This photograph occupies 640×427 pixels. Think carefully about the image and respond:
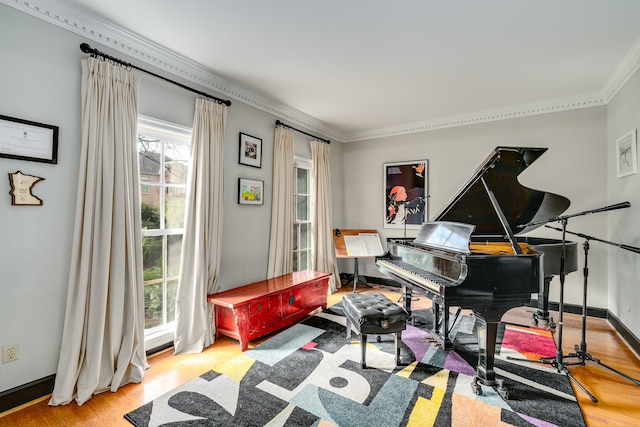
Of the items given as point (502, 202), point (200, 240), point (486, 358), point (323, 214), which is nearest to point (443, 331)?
point (486, 358)

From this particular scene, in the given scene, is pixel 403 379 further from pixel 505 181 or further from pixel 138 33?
pixel 138 33

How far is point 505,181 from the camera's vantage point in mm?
2828

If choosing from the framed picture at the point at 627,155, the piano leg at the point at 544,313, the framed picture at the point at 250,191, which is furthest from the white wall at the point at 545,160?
the framed picture at the point at 250,191

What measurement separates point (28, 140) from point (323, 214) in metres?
3.51

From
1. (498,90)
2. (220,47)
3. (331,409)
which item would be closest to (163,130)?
(220,47)

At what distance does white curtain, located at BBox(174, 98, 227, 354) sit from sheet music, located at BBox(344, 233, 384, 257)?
230 cm

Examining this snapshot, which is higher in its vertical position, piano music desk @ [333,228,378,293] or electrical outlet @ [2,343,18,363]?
piano music desk @ [333,228,378,293]

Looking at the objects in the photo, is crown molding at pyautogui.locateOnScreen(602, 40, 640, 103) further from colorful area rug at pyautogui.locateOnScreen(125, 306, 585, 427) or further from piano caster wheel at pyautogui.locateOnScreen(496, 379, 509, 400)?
piano caster wheel at pyautogui.locateOnScreen(496, 379, 509, 400)

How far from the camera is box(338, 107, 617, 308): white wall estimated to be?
12.1 ft

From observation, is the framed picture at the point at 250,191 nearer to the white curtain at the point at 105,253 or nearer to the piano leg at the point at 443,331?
the white curtain at the point at 105,253

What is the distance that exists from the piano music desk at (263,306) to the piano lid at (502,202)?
67.8 inches

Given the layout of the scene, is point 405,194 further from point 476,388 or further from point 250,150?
point 476,388

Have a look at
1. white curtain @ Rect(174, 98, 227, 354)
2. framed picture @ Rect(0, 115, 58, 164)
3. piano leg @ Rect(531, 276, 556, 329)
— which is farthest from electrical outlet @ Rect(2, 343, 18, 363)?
piano leg @ Rect(531, 276, 556, 329)

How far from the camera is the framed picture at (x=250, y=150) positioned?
11.5 feet
